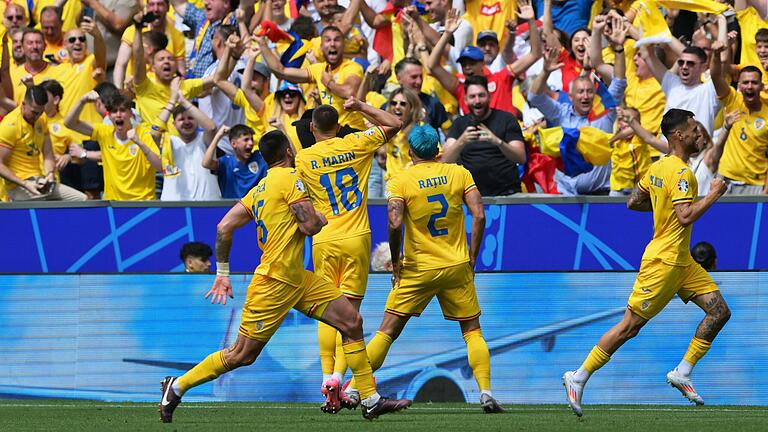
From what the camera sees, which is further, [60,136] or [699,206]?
[60,136]

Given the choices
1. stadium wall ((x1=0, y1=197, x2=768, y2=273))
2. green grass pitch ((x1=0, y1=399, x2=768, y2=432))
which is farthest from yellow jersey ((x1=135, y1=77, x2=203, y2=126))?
green grass pitch ((x1=0, y1=399, x2=768, y2=432))

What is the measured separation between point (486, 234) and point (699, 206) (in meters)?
3.97

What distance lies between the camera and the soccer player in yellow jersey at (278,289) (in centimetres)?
995

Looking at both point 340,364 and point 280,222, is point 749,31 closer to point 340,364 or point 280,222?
point 340,364

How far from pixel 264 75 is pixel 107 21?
3446 mm

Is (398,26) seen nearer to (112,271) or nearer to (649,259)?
(112,271)

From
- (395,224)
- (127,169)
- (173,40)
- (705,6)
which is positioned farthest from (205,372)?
(173,40)

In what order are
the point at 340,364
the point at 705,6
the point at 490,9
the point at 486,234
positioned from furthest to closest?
the point at 490,9 < the point at 705,6 < the point at 486,234 < the point at 340,364

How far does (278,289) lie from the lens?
10.0 m

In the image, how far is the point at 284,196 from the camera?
993 centimetres

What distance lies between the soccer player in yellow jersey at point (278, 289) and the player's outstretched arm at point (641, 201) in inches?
99.9

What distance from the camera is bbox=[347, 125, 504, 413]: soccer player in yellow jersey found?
1109 cm

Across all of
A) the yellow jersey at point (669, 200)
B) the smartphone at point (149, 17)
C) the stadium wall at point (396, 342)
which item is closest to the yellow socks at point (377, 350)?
the stadium wall at point (396, 342)

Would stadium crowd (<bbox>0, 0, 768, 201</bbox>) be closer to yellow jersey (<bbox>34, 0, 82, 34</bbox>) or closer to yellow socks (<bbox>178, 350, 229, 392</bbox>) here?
yellow jersey (<bbox>34, 0, 82, 34</bbox>)
